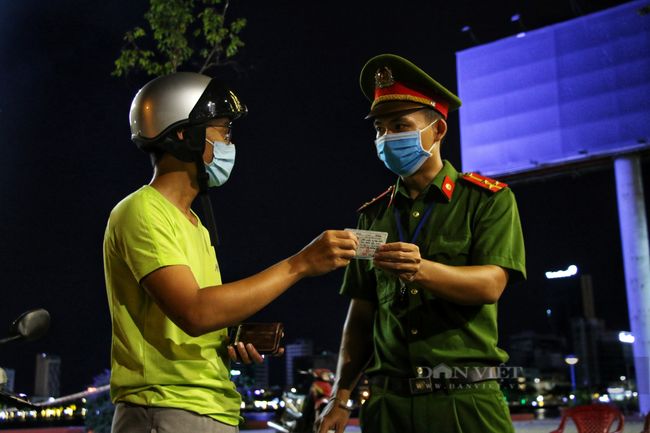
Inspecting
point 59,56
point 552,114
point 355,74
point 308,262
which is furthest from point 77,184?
point 552,114

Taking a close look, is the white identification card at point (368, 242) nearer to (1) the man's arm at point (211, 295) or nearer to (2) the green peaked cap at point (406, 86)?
(1) the man's arm at point (211, 295)

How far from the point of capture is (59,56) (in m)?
9.31

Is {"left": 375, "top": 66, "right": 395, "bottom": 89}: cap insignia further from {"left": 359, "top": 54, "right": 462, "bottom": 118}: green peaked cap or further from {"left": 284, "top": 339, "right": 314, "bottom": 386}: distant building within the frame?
{"left": 284, "top": 339, "right": 314, "bottom": 386}: distant building

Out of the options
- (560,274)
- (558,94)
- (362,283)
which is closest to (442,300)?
(362,283)

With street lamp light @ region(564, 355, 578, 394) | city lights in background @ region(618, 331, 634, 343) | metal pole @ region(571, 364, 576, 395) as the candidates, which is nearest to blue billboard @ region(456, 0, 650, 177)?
city lights in background @ region(618, 331, 634, 343)

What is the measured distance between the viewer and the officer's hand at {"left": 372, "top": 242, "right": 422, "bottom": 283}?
5.95 ft

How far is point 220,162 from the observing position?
204 cm

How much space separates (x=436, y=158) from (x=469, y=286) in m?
0.72

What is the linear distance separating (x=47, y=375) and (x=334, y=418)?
10.5m

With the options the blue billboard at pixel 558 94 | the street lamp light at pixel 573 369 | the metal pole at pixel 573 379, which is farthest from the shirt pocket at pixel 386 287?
the blue billboard at pixel 558 94

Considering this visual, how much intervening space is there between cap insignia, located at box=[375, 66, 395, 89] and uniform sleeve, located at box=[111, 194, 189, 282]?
1190 mm

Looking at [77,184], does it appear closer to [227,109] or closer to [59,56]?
[59,56]

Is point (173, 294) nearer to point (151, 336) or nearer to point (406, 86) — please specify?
point (151, 336)

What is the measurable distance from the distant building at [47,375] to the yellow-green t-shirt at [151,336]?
10106 mm
